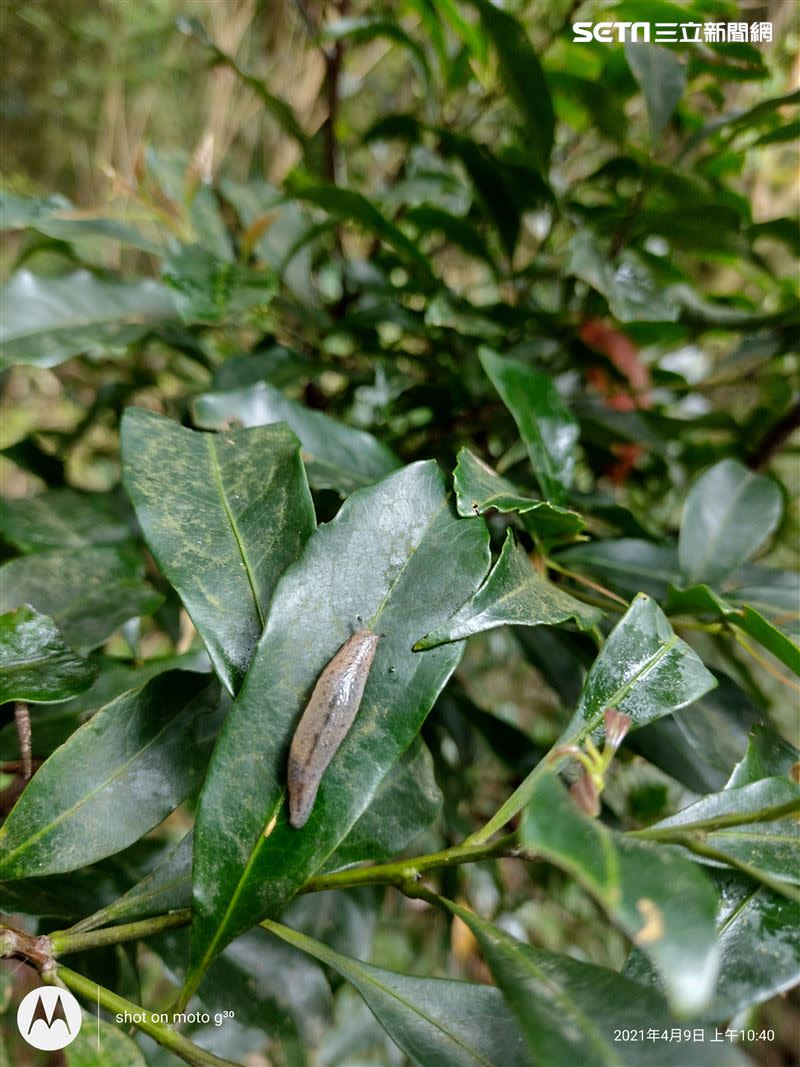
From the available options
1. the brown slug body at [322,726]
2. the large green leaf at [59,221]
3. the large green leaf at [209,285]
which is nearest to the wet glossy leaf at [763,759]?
the brown slug body at [322,726]

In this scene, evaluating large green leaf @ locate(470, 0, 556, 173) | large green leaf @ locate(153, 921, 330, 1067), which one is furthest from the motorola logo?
large green leaf @ locate(470, 0, 556, 173)

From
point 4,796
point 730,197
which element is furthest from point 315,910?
point 730,197

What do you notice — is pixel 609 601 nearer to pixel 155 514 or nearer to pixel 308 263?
pixel 155 514

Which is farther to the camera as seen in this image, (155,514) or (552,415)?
(552,415)

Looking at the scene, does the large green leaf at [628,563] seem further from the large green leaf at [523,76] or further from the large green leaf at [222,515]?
the large green leaf at [523,76]

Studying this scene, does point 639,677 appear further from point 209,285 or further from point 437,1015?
point 209,285

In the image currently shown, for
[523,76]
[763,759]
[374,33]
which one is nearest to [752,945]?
[763,759]
